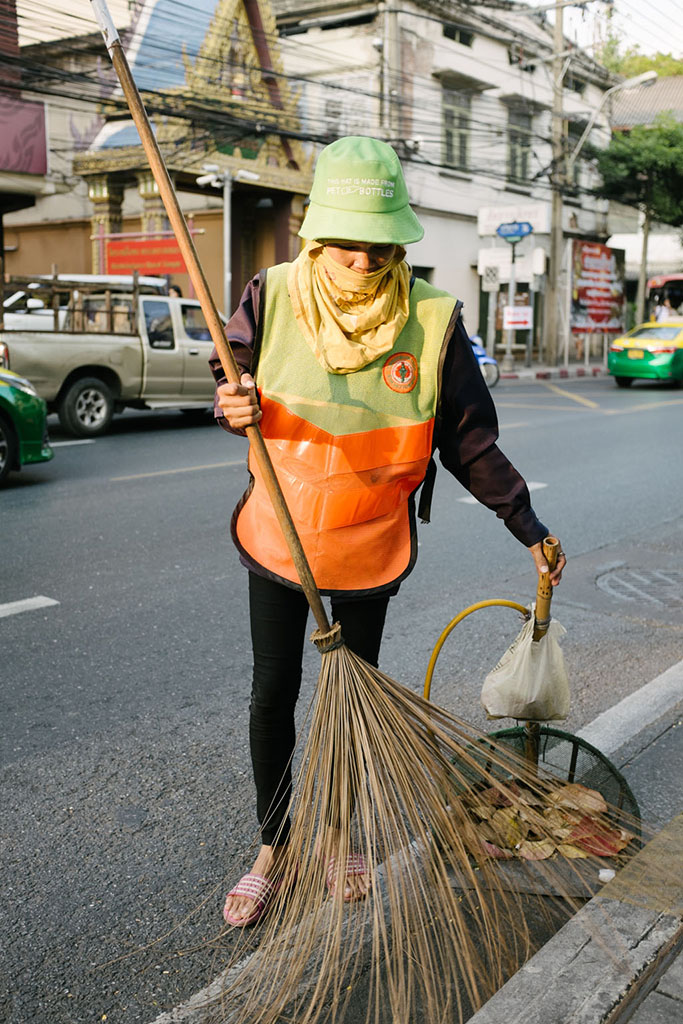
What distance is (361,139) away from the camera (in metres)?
2.04

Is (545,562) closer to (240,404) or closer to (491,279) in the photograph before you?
(240,404)

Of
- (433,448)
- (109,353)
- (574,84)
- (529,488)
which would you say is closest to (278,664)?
(433,448)

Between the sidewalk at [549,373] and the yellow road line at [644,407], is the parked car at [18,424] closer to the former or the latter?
the yellow road line at [644,407]

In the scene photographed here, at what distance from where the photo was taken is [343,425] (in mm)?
2150

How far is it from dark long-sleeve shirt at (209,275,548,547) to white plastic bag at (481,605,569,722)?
26cm

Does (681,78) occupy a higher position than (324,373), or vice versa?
(681,78)

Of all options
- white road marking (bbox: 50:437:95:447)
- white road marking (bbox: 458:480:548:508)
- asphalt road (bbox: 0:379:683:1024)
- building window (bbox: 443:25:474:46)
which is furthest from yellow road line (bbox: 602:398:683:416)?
building window (bbox: 443:25:474:46)

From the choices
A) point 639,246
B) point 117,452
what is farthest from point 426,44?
point 117,452

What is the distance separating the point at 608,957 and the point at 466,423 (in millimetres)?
1192

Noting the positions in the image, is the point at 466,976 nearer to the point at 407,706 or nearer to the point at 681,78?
the point at 407,706

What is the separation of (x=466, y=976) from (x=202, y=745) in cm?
148

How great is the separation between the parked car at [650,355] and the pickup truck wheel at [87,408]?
39.5 ft

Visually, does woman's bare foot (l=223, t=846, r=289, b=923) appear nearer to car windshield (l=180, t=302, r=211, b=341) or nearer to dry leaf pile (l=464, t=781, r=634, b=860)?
dry leaf pile (l=464, t=781, r=634, b=860)

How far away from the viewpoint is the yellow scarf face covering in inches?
82.3
